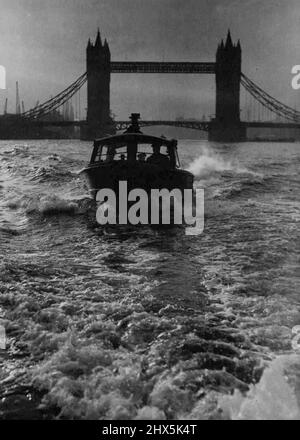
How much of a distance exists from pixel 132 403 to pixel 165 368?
0.59 meters

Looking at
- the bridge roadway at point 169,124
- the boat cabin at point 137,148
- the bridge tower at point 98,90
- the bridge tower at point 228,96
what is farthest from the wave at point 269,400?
the bridge tower at point 228,96

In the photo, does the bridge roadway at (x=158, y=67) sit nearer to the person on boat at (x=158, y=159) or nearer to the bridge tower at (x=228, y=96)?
the bridge tower at (x=228, y=96)

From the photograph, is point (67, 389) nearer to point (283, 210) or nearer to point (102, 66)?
point (283, 210)

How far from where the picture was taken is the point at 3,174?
22156mm

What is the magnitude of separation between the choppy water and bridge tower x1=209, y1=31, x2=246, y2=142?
370ft

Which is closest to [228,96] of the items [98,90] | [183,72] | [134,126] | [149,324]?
[183,72]

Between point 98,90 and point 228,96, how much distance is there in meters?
37.5

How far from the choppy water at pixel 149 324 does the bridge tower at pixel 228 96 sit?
113 metres

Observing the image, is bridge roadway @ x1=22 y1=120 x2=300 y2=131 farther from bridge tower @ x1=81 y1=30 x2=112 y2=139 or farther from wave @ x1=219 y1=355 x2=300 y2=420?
wave @ x1=219 y1=355 x2=300 y2=420

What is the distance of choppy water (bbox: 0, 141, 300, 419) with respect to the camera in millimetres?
3691

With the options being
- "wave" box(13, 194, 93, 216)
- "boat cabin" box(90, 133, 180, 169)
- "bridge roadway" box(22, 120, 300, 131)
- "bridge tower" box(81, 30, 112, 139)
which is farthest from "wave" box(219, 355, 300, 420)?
"bridge tower" box(81, 30, 112, 139)

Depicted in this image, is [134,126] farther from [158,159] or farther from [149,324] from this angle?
[149,324]

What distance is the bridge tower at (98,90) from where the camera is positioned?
113 meters
